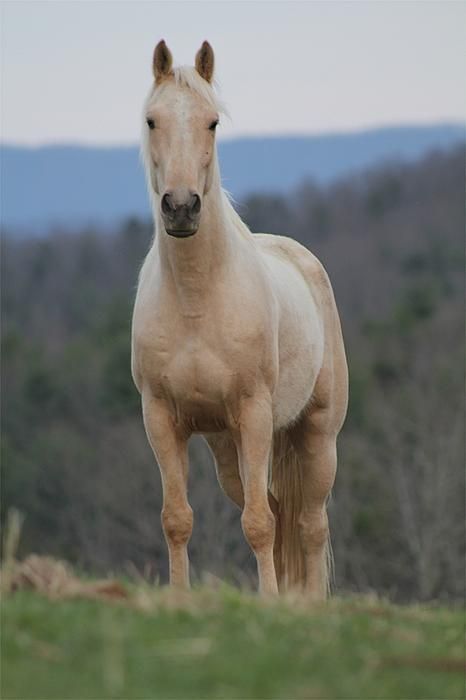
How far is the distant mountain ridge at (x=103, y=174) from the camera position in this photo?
3846 inches

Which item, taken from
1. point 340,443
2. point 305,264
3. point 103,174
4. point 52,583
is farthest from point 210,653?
point 103,174

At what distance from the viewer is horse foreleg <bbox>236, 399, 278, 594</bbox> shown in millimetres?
8453

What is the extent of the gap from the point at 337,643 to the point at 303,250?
19.0 ft

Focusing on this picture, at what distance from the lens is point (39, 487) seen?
1834 inches

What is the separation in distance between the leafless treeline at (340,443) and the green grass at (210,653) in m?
30.0

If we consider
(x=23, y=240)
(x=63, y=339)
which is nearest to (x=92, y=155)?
(x=23, y=240)

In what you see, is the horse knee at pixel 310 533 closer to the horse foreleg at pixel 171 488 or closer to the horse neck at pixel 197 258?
the horse foreleg at pixel 171 488

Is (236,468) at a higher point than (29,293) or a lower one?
higher

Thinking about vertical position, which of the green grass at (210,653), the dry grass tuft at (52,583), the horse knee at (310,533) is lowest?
the horse knee at (310,533)

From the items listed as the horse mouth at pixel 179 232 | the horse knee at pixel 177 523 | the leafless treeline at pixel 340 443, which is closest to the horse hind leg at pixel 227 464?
the horse knee at pixel 177 523

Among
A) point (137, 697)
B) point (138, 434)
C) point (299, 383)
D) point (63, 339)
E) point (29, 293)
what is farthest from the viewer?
point (29, 293)

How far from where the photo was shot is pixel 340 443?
149 feet

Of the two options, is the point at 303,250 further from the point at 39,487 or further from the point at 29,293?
the point at 29,293

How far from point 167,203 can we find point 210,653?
10.8ft
